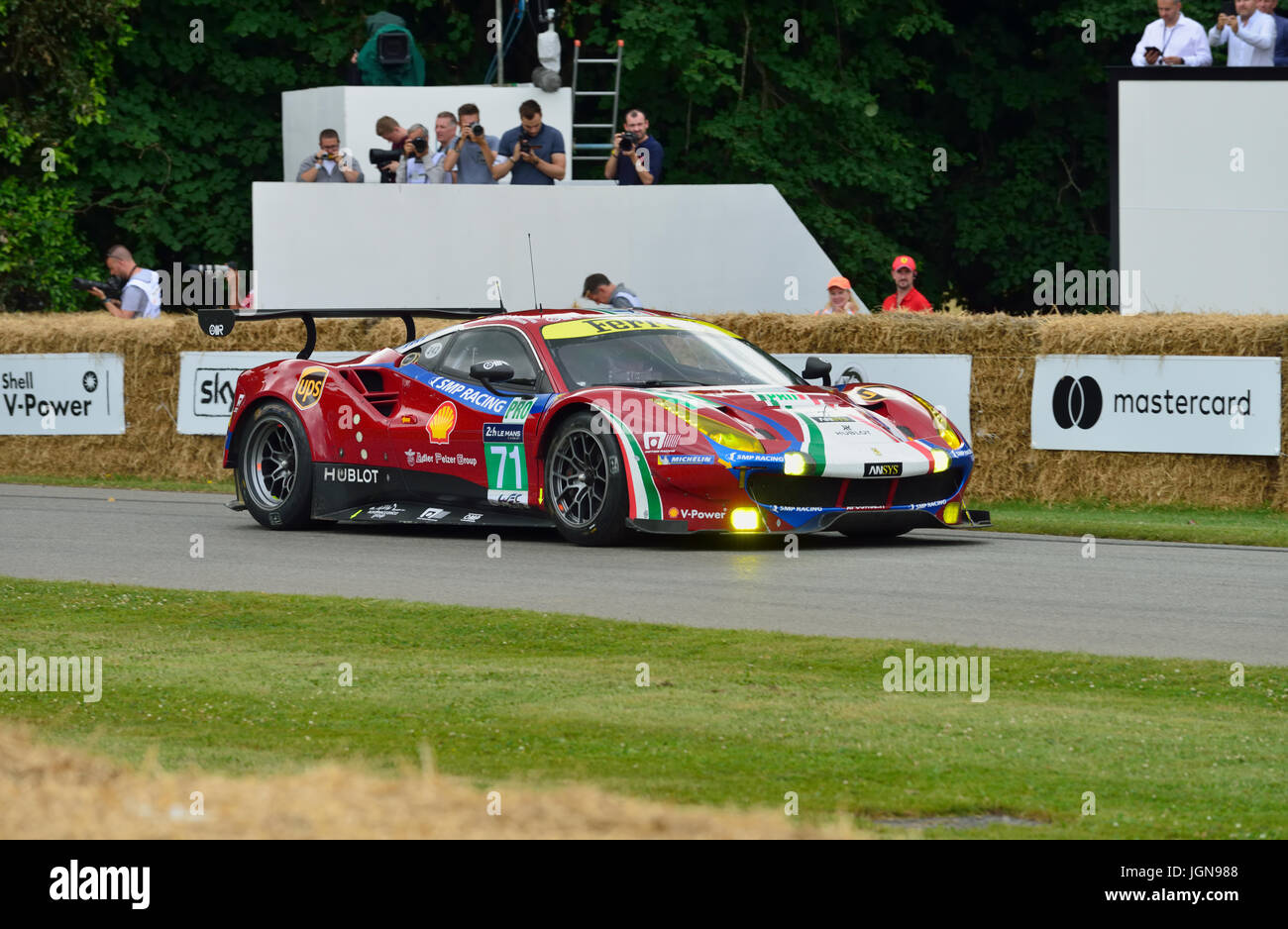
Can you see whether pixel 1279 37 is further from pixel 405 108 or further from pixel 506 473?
pixel 506 473

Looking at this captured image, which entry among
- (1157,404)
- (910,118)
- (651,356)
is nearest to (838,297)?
(1157,404)

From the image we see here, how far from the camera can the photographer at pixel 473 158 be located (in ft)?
71.0

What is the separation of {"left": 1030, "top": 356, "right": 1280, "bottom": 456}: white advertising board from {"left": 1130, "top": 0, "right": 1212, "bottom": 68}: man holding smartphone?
6099 mm

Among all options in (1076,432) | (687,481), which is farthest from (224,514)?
(1076,432)

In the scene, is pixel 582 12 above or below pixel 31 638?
above

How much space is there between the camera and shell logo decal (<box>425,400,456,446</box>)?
13328 mm

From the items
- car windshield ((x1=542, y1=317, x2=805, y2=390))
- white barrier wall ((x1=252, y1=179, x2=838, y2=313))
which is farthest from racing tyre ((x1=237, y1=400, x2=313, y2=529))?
white barrier wall ((x1=252, y1=179, x2=838, y2=313))

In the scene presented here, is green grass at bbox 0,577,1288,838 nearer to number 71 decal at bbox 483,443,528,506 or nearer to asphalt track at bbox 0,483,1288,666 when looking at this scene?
asphalt track at bbox 0,483,1288,666

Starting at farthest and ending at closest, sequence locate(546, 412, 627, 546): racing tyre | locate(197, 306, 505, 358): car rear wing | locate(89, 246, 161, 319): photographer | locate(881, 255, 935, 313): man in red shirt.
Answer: locate(89, 246, 161, 319): photographer < locate(881, 255, 935, 313): man in red shirt < locate(197, 306, 505, 358): car rear wing < locate(546, 412, 627, 546): racing tyre

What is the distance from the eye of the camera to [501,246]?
22297mm

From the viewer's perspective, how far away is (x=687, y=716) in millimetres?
6887

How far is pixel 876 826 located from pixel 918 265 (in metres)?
25.9

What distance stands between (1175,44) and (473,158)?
724 cm

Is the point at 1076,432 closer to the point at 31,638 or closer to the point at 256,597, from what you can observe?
the point at 256,597
